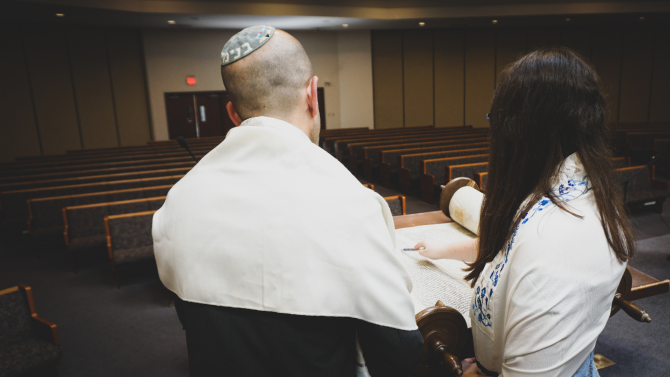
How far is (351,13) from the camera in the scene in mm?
9852

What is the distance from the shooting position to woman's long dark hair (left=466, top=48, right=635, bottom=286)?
2.60 feet

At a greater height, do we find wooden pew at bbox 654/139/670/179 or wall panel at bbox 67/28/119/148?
wall panel at bbox 67/28/119/148

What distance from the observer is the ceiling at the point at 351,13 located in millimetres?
8623

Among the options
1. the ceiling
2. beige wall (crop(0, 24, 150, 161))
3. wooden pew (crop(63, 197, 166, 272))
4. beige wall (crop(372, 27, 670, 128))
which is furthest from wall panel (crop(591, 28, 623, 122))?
wooden pew (crop(63, 197, 166, 272))

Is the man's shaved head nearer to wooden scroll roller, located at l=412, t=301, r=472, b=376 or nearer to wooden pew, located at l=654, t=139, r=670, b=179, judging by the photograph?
wooden scroll roller, located at l=412, t=301, r=472, b=376

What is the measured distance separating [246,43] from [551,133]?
2.07 feet

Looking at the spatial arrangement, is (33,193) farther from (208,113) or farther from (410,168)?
(208,113)

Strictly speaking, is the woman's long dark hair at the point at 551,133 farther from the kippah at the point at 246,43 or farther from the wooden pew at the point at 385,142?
the wooden pew at the point at 385,142

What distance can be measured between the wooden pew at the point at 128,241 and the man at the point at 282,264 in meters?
2.81

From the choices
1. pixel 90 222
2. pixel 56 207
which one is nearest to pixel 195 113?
pixel 56 207

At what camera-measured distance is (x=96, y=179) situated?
520 cm

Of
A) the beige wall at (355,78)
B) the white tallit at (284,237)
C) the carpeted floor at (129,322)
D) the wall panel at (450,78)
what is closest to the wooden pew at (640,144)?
the carpeted floor at (129,322)

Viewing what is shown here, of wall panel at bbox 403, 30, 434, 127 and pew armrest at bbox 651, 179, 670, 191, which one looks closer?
pew armrest at bbox 651, 179, 670, 191

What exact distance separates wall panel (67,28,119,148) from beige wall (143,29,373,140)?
0.97 meters
